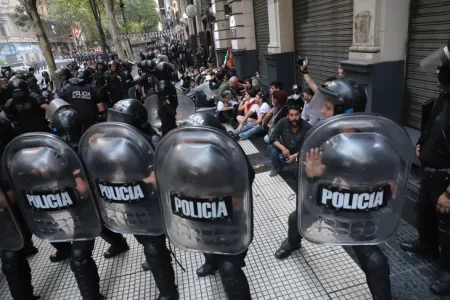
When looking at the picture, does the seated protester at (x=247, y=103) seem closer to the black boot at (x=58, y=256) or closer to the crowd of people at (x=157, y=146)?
the crowd of people at (x=157, y=146)

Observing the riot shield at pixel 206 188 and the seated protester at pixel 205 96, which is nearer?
the riot shield at pixel 206 188

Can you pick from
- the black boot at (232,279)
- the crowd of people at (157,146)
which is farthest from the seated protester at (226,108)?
the black boot at (232,279)

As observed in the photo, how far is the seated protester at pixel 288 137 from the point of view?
12.1ft

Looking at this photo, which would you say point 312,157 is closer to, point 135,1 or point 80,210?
point 80,210

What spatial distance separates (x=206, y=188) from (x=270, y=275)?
137cm

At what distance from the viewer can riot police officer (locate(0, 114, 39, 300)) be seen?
7.15ft

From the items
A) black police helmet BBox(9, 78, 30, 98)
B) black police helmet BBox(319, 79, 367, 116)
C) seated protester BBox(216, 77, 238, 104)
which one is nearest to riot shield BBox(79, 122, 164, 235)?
black police helmet BBox(319, 79, 367, 116)

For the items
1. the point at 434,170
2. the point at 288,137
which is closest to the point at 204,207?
the point at 434,170

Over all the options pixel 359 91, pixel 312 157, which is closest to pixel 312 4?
pixel 359 91

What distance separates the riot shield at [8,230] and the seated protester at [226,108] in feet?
17.2

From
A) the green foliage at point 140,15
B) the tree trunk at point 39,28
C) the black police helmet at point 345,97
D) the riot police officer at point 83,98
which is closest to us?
the black police helmet at point 345,97

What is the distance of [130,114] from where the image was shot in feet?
8.02

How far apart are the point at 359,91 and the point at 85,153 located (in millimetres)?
1747

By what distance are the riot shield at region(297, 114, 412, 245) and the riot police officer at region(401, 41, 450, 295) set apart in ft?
2.32
